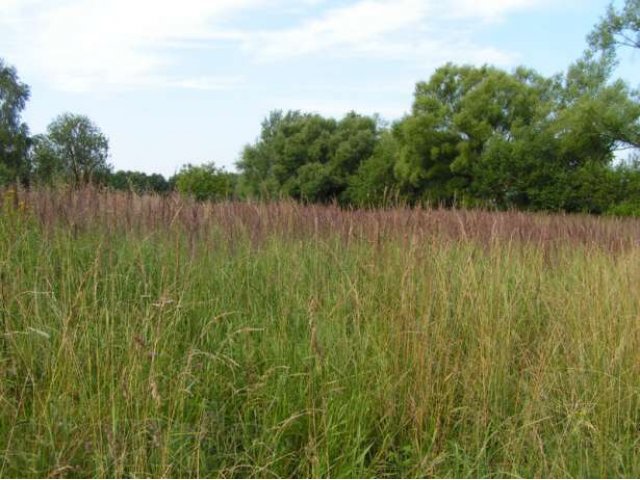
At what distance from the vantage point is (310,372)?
8.37 ft

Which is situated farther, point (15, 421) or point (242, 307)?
point (242, 307)

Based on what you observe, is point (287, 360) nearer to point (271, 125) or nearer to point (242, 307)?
point (242, 307)

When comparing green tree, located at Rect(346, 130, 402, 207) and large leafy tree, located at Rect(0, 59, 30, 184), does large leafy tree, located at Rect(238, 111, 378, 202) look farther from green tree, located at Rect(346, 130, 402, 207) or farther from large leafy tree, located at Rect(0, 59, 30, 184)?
large leafy tree, located at Rect(0, 59, 30, 184)

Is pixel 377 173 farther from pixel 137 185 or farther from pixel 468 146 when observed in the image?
pixel 137 185

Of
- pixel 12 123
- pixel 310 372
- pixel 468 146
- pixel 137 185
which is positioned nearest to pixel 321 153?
pixel 468 146

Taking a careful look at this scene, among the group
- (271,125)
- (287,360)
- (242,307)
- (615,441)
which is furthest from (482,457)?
(271,125)

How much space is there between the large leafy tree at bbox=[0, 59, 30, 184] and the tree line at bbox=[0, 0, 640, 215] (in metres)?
0.07

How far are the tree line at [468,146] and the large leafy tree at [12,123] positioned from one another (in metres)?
0.07

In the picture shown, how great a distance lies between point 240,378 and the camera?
2838 millimetres

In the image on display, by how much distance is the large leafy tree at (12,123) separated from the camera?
121ft

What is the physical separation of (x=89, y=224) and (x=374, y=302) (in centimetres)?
244

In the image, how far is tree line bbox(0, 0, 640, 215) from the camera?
19.4 meters

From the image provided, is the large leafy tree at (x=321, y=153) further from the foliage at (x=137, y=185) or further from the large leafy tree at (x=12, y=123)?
the foliage at (x=137, y=185)

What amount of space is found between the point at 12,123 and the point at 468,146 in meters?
28.3
